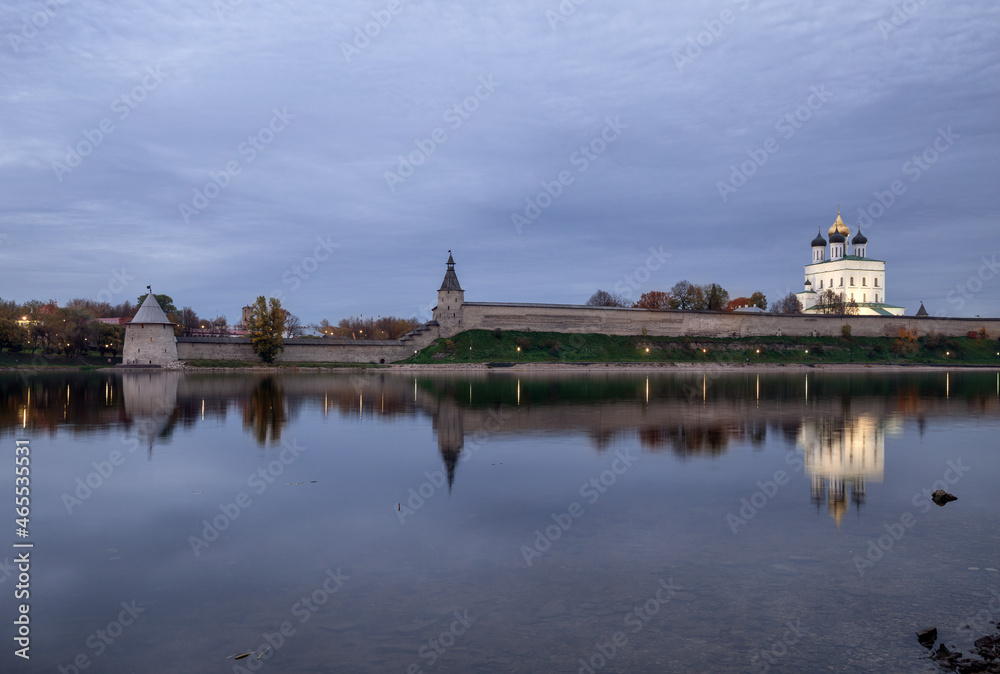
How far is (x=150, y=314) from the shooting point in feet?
152

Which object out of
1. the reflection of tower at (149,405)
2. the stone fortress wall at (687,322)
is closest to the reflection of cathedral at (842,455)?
the reflection of tower at (149,405)

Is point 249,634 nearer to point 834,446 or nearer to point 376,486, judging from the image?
point 376,486

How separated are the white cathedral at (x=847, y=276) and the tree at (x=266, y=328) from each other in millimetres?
58433

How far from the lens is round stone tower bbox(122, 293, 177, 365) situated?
46.2 metres

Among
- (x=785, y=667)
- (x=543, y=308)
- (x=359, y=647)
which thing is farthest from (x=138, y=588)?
(x=543, y=308)

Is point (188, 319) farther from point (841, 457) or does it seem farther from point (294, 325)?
point (841, 457)

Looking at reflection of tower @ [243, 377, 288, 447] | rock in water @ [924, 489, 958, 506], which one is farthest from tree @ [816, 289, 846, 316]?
rock in water @ [924, 489, 958, 506]

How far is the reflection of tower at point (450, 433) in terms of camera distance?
39.5 ft

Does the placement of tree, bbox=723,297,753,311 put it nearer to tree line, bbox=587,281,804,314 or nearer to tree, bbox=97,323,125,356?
tree line, bbox=587,281,804,314

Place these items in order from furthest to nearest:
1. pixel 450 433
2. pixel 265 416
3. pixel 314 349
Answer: pixel 314 349 < pixel 265 416 < pixel 450 433

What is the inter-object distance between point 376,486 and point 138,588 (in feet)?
14.2

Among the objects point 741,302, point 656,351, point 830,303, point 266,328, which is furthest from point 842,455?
point 741,302

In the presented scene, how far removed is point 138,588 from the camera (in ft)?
19.9

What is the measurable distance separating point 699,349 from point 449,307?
2164 centimetres
